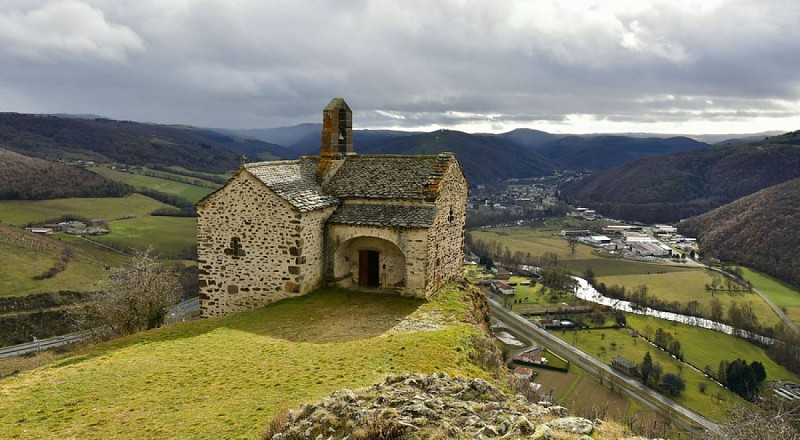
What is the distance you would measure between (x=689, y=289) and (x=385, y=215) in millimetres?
93989

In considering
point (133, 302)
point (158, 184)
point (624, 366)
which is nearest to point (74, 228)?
point (158, 184)

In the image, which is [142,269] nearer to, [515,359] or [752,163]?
[515,359]

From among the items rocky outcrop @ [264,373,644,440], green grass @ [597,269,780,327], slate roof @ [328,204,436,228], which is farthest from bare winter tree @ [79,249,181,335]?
green grass @ [597,269,780,327]

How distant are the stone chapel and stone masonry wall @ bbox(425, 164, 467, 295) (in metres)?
0.05

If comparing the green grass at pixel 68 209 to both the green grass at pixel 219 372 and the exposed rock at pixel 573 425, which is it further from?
the exposed rock at pixel 573 425

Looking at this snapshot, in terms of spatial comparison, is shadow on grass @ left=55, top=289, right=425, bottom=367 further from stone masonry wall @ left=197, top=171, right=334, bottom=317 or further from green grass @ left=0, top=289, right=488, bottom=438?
stone masonry wall @ left=197, top=171, right=334, bottom=317

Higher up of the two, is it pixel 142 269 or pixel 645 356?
pixel 142 269

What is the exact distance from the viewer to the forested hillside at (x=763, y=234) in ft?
334

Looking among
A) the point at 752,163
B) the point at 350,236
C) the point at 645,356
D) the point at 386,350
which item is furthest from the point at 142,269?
the point at 752,163

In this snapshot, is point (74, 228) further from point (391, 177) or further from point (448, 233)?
point (448, 233)

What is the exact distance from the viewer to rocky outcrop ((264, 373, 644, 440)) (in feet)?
22.9

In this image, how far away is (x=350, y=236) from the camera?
2003cm

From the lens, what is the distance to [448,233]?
842 inches

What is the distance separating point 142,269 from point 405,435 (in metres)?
17.0
